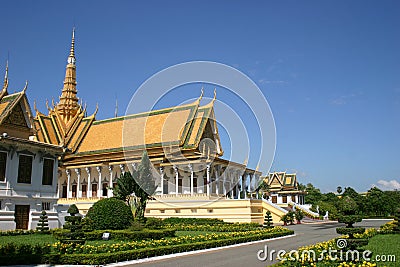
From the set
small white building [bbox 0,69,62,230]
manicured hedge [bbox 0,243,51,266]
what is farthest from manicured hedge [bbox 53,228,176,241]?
small white building [bbox 0,69,62,230]

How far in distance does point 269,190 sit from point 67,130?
32.0 meters

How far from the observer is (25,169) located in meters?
22.8

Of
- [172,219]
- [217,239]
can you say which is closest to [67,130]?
[172,219]

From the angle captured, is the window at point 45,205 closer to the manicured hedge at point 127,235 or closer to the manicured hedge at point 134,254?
the manicured hedge at point 127,235

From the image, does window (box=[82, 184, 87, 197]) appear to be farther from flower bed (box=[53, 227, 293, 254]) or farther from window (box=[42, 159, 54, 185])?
flower bed (box=[53, 227, 293, 254])

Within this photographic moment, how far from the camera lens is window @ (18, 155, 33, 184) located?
73.7 feet

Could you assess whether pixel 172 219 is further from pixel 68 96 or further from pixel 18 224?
pixel 68 96

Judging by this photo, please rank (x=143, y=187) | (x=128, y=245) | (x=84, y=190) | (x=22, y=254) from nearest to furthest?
1. (x=22, y=254)
2. (x=128, y=245)
3. (x=143, y=187)
4. (x=84, y=190)

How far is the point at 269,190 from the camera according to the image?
61.3 metres

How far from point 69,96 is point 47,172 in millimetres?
26713

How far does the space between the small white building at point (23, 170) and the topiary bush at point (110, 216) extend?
6.03m

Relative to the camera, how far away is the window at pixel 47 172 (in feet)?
78.7

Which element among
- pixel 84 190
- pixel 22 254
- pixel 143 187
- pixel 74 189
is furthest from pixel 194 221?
pixel 74 189

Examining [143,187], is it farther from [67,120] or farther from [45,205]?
[67,120]
